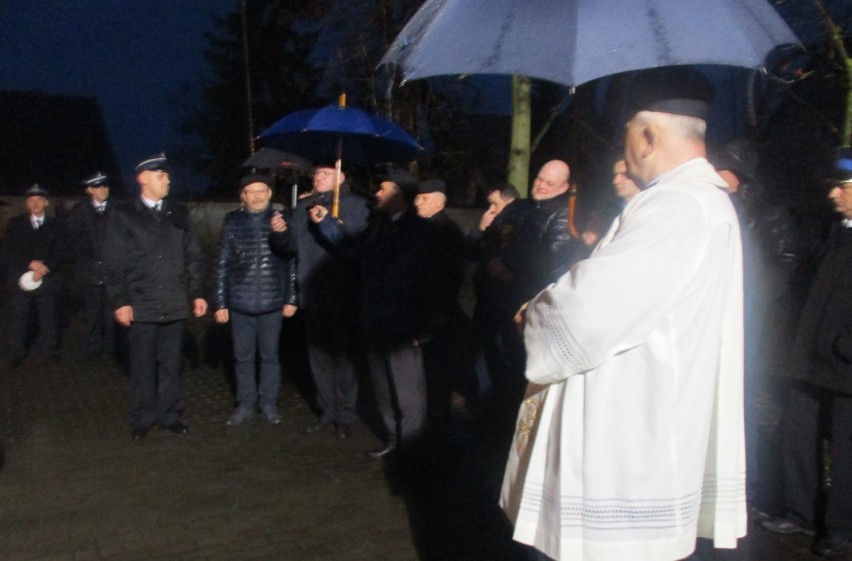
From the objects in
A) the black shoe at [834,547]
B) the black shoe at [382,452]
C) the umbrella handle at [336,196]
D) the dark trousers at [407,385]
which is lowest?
the black shoe at [382,452]

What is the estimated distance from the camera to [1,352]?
10227 mm

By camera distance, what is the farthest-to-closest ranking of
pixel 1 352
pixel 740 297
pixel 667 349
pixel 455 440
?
pixel 1 352 → pixel 455 440 → pixel 740 297 → pixel 667 349

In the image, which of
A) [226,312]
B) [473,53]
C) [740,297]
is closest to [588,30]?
[473,53]

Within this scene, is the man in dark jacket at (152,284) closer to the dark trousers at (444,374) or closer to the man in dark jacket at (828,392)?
the dark trousers at (444,374)

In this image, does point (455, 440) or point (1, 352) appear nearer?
point (455, 440)

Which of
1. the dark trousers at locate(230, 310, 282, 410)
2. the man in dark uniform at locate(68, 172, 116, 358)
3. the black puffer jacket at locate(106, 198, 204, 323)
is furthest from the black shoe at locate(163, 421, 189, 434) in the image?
the man in dark uniform at locate(68, 172, 116, 358)

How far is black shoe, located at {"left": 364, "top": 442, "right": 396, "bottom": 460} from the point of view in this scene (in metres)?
6.14

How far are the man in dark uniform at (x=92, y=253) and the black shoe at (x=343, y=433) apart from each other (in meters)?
4.06

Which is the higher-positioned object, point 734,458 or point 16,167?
point 734,458

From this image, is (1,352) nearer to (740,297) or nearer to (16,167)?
(740,297)

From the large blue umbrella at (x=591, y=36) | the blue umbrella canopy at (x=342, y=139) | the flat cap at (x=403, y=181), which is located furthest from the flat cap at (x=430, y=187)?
the large blue umbrella at (x=591, y=36)

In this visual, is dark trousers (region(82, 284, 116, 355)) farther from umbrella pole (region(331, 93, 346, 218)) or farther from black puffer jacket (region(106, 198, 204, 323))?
umbrella pole (region(331, 93, 346, 218))

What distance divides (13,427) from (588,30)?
18.6 feet

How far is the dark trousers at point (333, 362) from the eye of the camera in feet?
22.2
